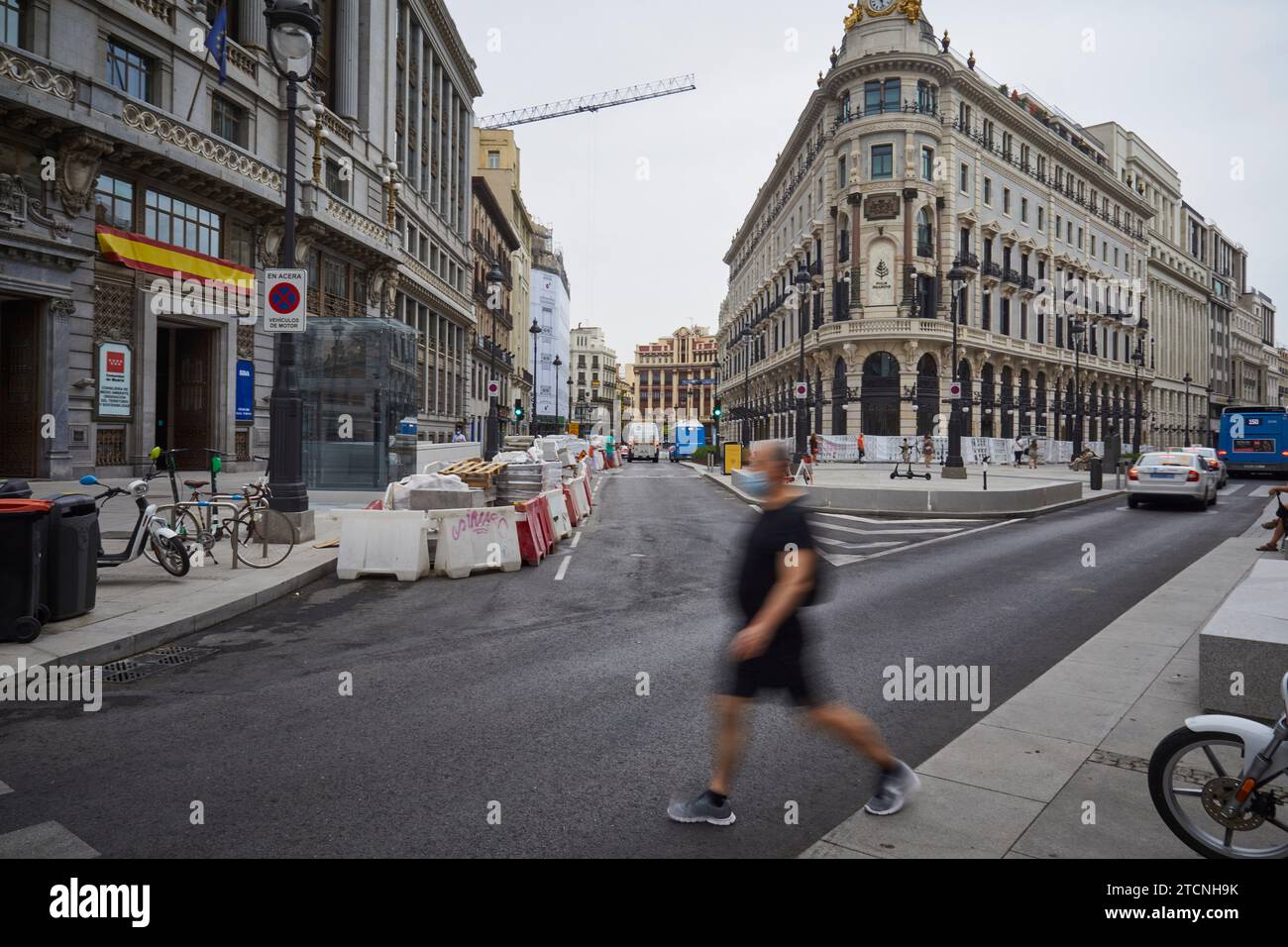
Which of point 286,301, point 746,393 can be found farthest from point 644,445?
point 286,301

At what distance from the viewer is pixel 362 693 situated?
5.52 metres

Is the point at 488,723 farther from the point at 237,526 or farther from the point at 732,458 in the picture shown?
the point at 732,458

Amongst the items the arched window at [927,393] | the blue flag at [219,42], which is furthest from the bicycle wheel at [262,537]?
the arched window at [927,393]

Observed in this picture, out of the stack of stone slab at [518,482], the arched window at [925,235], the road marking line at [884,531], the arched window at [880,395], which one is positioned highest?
the arched window at [925,235]

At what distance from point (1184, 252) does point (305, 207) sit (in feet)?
314

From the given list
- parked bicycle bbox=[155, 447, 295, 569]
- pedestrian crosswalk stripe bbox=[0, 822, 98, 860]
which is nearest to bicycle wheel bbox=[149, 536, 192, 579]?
parked bicycle bbox=[155, 447, 295, 569]

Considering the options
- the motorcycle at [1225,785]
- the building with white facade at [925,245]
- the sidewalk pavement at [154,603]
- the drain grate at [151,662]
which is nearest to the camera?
the motorcycle at [1225,785]

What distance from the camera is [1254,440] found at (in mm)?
36312

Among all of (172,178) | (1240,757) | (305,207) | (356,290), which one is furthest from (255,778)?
(356,290)

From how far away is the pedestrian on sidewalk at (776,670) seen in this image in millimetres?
3625

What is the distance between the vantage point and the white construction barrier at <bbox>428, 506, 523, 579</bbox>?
1028 centimetres

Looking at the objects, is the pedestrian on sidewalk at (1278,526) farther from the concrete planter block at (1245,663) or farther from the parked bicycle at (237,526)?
the parked bicycle at (237,526)

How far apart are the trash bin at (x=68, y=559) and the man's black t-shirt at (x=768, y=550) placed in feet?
19.8
